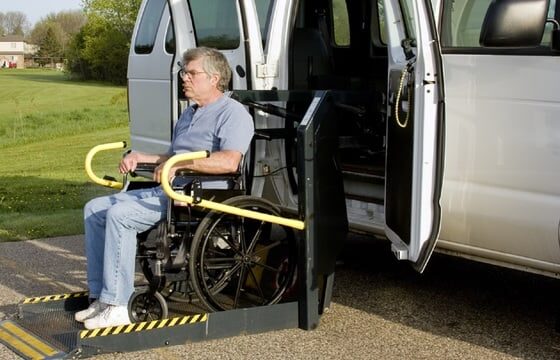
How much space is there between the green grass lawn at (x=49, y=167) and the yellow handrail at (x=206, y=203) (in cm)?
386

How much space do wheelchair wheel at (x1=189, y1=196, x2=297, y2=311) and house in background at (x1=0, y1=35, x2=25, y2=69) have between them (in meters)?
117

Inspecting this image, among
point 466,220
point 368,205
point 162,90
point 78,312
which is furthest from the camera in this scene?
point 162,90

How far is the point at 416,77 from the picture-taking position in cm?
441

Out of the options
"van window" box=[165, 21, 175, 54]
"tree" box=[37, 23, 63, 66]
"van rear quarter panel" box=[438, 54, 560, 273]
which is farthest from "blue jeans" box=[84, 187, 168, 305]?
"tree" box=[37, 23, 63, 66]

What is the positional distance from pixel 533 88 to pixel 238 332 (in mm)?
2031

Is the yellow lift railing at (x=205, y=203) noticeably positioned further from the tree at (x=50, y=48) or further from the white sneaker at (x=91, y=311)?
the tree at (x=50, y=48)

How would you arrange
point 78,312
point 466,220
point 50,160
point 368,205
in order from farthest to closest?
point 50,160, point 368,205, point 78,312, point 466,220

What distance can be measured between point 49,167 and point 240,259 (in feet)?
36.9

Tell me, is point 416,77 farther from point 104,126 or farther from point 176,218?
point 104,126

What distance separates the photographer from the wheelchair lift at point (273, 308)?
4.55 metres

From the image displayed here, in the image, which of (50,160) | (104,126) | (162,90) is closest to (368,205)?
(162,90)

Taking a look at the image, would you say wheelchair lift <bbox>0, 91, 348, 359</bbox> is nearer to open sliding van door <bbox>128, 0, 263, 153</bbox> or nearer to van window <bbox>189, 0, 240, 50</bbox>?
open sliding van door <bbox>128, 0, 263, 153</bbox>

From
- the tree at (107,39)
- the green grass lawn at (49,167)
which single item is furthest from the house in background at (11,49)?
the green grass lawn at (49,167)

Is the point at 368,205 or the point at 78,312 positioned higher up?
the point at 368,205
